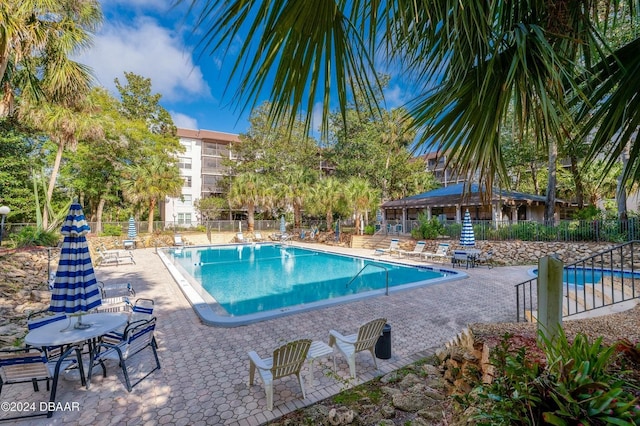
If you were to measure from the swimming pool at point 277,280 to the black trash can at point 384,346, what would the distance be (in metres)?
2.97

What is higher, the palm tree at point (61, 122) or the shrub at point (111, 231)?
the palm tree at point (61, 122)

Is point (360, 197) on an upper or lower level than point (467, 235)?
upper

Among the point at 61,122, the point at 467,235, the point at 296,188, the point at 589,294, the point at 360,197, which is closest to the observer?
the point at 589,294

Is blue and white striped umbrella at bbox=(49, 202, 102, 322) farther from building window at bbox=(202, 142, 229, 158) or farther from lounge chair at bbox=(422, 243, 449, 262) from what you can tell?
building window at bbox=(202, 142, 229, 158)

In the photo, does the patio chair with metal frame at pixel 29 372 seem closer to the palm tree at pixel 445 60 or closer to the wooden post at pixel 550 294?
the palm tree at pixel 445 60

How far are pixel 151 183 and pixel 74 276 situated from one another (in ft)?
74.5

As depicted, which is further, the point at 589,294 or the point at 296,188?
the point at 296,188

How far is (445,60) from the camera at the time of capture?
2.24m

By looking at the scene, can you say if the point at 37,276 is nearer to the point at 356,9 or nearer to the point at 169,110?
the point at 356,9

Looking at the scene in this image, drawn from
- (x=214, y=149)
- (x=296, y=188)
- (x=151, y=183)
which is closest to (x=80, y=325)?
(x=151, y=183)

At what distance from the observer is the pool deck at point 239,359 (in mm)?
3764

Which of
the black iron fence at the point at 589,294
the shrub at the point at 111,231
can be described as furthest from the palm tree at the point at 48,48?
the shrub at the point at 111,231

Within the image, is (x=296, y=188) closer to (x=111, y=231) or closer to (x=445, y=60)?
(x=111, y=231)

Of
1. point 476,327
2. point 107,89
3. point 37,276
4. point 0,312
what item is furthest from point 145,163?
point 476,327
